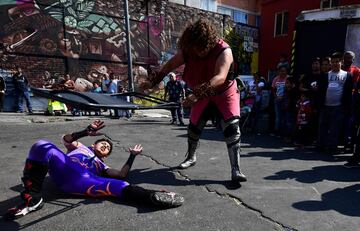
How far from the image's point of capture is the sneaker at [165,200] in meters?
3.28

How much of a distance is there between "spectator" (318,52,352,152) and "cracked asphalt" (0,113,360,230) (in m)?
0.42

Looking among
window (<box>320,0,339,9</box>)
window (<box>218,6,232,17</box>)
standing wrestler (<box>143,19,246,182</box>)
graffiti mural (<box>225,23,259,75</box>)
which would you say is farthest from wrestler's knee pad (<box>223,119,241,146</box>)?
window (<box>218,6,232,17</box>)

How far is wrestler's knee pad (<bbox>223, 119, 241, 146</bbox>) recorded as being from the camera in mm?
4078

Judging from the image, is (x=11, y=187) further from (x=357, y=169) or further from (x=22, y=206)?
(x=357, y=169)

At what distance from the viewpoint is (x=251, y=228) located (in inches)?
117

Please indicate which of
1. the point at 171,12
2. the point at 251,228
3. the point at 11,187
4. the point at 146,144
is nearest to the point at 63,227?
the point at 11,187

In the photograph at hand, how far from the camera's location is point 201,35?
376cm

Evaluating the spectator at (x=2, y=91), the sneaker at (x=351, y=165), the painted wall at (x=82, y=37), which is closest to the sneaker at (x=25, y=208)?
the sneaker at (x=351, y=165)

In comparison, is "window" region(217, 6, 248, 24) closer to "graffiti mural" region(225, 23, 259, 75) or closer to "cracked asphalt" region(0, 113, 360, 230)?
"graffiti mural" region(225, 23, 259, 75)

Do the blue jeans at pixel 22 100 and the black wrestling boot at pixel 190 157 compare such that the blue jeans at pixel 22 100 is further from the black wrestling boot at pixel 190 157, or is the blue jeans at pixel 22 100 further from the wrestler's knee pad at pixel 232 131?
the wrestler's knee pad at pixel 232 131

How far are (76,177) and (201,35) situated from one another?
204 centimetres

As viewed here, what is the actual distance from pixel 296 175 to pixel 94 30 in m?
13.6

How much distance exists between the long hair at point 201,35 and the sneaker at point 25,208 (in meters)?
2.31

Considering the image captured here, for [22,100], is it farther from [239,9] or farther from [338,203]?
[239,9]
